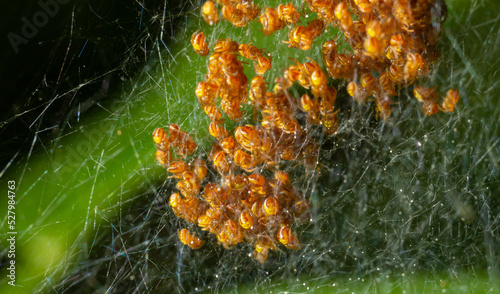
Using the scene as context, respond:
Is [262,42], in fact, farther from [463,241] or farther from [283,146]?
[463,241]

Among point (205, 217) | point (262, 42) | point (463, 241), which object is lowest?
point (463, 241)

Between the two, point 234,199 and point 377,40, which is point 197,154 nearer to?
point 234,199

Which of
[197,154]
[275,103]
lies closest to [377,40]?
[275,103]

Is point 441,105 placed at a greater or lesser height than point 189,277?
greater

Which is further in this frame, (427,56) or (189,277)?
(189,277)

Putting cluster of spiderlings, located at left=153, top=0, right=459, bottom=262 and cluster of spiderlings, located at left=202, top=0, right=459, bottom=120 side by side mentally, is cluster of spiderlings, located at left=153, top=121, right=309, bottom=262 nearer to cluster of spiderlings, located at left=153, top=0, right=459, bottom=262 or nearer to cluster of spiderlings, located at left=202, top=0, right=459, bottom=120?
cluster of spiderlings, located at left=153, top=0, right=459, bottom=262

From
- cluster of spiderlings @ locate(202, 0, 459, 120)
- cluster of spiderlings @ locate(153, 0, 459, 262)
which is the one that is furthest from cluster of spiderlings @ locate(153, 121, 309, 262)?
cluster of spiderlings @ locate(202, 0, 459, 120)

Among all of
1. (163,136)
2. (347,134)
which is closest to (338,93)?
(347,134)
